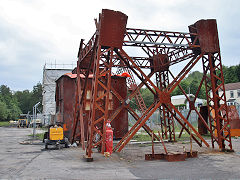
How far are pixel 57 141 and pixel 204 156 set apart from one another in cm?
802

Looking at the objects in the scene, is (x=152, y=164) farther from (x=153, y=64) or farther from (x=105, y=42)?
(x=153, y=64)

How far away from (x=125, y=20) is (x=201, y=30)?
441 cm

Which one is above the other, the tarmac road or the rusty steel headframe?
the rusty steel headframe

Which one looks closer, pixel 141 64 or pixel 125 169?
pixel 125 169

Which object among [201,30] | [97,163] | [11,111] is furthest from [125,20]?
[11,111]

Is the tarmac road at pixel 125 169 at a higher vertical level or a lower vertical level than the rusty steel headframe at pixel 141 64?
lower

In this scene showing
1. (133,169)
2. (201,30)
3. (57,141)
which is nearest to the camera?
(133,169)

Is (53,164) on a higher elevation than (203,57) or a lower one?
lower

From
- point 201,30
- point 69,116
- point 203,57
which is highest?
point 201,30

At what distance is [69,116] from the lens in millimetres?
17031

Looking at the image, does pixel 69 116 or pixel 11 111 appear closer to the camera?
pixel 69 116

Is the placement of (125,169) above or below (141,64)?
below

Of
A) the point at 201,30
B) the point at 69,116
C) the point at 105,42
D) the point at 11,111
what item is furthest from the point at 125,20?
the point at 11,111

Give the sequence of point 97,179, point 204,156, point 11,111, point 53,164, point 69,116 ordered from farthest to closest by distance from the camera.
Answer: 1. point 11,111
2. point 69,116
3. point 204,156
4. point 53,164
5. point 97,179
